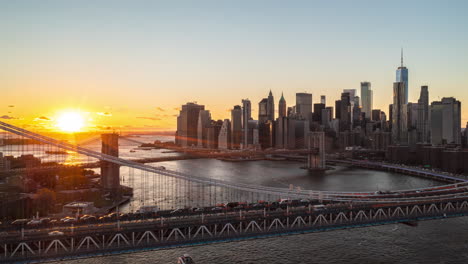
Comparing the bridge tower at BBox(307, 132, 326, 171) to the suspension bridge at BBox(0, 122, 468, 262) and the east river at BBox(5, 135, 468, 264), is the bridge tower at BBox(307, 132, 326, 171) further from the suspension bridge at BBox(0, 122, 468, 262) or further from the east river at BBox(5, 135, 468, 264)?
the east river at BBox(5, 135, 468, 264)

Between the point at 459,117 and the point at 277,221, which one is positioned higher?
the point at 459,117

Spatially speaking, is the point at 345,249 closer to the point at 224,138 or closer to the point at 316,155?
the point at 316,155

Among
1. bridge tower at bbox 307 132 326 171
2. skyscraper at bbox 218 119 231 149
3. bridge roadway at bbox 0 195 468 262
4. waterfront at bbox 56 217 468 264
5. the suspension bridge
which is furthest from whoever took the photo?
skyscraper at bbox 218 119 231 149

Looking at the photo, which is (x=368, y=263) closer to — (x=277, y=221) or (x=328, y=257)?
(x=328, y=257)

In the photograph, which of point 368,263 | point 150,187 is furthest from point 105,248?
point 150,187

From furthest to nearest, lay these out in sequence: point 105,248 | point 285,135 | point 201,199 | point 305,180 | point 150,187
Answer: point 285,135 → point 305,180 → point 150,187 → point 201,199 → point 105,248

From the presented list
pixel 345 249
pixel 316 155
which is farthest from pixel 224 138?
pixel 345 249

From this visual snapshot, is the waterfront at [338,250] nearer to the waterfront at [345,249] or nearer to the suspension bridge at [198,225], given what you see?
the waterfront at [345,249]

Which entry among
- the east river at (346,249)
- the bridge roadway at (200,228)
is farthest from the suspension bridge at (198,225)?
the east river at (346,249)

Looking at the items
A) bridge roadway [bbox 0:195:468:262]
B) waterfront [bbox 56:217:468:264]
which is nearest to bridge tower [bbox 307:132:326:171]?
waterfront [bbox 56:217:468:264]
